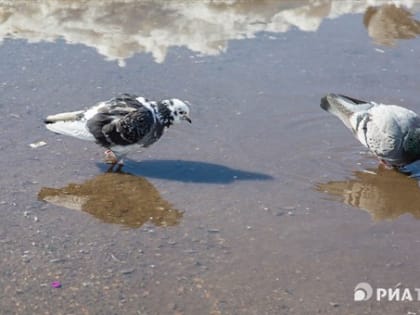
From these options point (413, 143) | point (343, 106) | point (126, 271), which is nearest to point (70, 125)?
point (126, 271)

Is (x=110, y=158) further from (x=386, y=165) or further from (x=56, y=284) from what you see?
(x=386, y=165)

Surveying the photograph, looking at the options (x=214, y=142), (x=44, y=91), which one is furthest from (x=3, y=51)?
(x=214, y=142)

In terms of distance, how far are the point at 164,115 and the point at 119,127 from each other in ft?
1.39

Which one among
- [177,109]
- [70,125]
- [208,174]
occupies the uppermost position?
[177,109]

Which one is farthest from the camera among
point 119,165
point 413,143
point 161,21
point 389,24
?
point 389,24

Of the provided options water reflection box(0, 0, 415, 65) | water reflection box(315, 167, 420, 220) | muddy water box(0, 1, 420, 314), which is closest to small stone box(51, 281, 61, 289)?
muddy water box(0, 1, 420, 314)

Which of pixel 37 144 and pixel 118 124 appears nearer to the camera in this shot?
pixel 118 124

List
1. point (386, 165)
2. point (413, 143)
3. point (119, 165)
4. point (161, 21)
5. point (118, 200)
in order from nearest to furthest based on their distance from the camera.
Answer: point (118, 200) < point (119, 165) < point (413, 143) < point (386, 165) < point (161, 21)

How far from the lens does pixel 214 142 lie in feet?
22.4

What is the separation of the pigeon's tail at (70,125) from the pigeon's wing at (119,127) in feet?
0.17

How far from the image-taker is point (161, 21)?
920 cm

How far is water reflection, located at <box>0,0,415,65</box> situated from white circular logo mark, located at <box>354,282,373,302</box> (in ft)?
12.9

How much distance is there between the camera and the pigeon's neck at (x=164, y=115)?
21.6ft

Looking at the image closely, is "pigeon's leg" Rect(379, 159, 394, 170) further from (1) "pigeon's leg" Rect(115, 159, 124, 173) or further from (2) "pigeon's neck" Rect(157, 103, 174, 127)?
(1) "pigeon's leg" Rect(115, 159, 124, 173)
